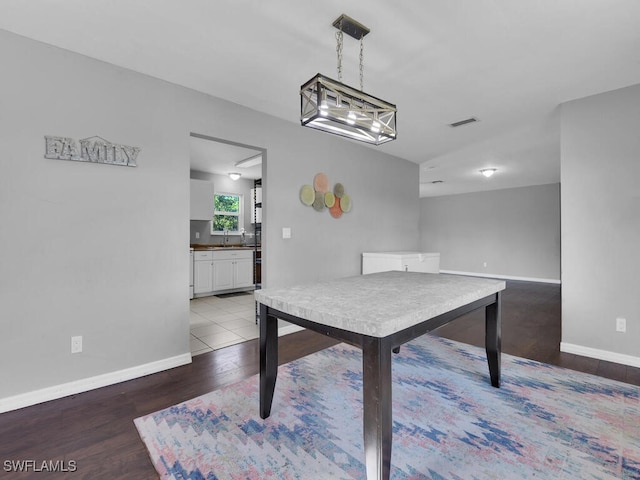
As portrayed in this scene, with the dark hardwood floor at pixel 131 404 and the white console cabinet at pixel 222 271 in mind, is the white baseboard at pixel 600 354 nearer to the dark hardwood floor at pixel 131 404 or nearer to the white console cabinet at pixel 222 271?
the dark hardwood floor at pixel 131 404

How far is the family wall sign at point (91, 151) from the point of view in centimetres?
206

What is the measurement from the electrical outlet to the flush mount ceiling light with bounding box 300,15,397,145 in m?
2.16

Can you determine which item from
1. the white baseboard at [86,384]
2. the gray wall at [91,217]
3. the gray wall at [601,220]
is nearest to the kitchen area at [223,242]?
the white baseboard at [86,384]

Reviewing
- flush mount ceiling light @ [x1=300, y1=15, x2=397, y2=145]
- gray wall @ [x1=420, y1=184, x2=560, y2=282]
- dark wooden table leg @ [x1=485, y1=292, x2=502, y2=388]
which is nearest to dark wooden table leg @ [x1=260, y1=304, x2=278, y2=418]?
flush mount ceiling light @ [x1=300, y1=15, x2=397, y2=145]

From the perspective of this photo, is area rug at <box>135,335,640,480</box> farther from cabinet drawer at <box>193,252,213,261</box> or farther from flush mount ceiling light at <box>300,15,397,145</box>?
cabinet drawer at <box>193,252,213,261</box>

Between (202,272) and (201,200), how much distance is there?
1.38 m

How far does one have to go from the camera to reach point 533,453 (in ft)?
4.94

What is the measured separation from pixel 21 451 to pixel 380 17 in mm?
3058

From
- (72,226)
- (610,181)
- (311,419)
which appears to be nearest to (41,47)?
(72,226)

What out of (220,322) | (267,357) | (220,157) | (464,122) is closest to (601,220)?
(464,122)

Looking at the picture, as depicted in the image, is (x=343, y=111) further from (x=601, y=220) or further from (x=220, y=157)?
(x=220, y=157)

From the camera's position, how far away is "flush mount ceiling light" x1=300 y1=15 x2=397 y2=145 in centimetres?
146

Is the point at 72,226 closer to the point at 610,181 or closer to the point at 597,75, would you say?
the point at 597,75

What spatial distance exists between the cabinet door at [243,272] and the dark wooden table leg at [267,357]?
4.12 meters
